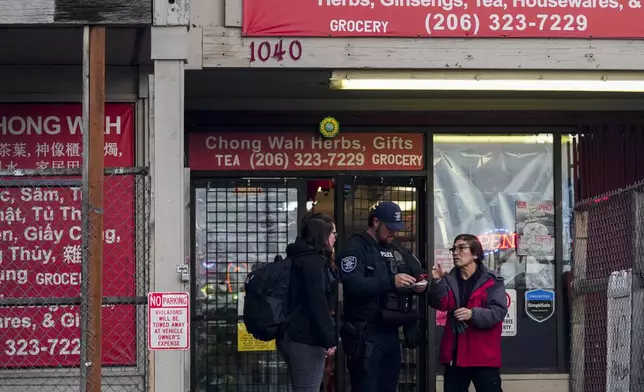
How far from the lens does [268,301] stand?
832 centimetres

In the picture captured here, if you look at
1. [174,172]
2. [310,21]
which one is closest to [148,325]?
[174,172]

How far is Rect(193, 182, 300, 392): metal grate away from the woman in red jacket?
2.45m

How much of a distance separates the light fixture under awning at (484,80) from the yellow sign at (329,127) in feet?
4.74

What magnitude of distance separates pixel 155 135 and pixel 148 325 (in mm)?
1342

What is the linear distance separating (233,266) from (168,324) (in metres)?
3.59

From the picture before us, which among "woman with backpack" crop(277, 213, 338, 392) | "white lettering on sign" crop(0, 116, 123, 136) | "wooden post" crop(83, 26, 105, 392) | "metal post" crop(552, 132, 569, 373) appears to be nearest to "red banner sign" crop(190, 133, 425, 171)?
"white lettering on sign" crop(0, 116, 123, 136)

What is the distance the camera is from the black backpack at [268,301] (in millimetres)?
8297

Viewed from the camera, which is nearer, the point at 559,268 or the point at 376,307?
the point at 376,307

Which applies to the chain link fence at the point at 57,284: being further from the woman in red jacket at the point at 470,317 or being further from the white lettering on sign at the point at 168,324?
the woman in red jacket at the point at 470,317

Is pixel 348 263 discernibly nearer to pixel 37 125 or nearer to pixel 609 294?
pixel 609 294

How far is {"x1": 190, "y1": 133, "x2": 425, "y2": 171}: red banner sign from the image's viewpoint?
436 inches

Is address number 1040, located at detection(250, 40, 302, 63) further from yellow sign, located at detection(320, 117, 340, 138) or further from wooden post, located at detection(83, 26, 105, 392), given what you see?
yellow sign, located at detection(320, 117, 340, 138)

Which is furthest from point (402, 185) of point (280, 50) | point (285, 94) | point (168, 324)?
point (168, 324)

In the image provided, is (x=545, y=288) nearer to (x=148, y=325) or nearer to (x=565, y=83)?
(x=565, y=83)
